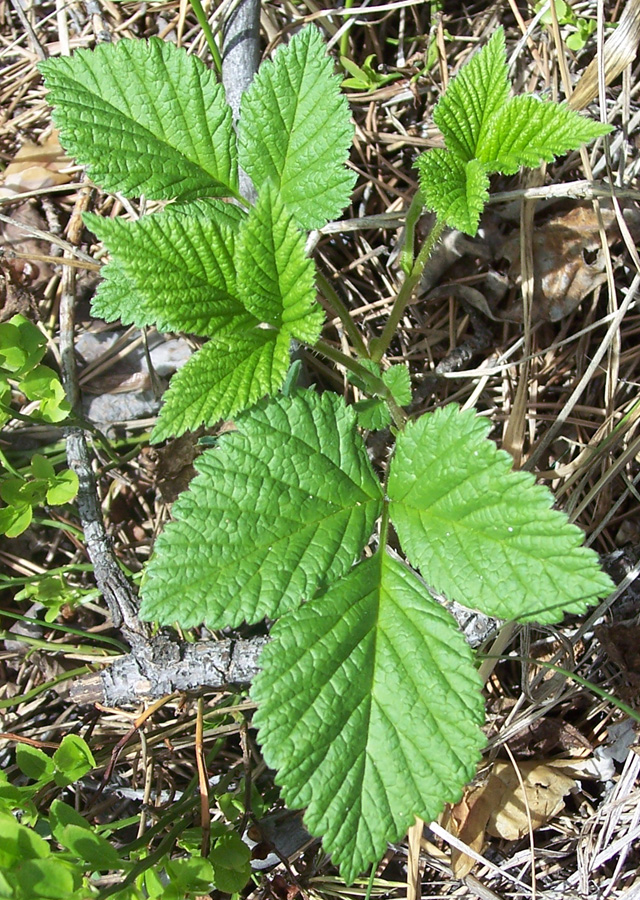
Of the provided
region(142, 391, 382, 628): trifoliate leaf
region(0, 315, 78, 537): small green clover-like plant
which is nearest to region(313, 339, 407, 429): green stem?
region(142, 391, 382, 628): trifoliate leaf

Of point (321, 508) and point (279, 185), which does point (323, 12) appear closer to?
point (279, 185)

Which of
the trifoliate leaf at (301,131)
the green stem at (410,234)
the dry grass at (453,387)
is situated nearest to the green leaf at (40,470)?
the dry grass at (453,387)

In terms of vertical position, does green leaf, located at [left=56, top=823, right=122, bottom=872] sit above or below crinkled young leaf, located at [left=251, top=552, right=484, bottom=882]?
below

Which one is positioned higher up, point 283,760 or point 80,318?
point 80,318

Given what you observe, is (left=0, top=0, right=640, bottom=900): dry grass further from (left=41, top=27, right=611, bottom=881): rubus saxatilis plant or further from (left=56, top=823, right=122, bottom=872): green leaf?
(left=41, top=27, right=611, bottom=881): rubus saxatilis plant

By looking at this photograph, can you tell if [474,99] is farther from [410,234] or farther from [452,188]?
→ [410,234]

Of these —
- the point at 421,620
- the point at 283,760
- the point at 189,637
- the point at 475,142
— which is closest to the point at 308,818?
the point at 283,760

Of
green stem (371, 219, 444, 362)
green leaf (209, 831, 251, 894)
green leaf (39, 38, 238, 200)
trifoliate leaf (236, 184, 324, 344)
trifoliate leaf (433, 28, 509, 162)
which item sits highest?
green leaf (39, 38, 238, 200)
